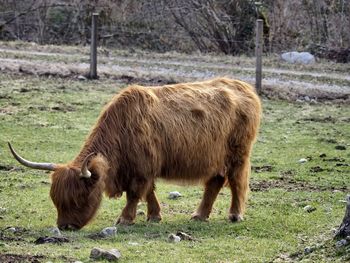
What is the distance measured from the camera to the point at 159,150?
31.7ft

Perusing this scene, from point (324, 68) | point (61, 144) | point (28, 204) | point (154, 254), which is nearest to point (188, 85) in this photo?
point (28, 204)

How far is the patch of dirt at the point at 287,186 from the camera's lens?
37.4 feet

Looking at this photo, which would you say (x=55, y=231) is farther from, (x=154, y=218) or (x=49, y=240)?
(x=154, y=218)

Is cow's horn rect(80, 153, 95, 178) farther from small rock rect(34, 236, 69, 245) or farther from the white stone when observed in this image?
the white stone

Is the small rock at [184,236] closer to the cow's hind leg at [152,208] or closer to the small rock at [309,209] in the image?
the cow's hind leg at [152,208]

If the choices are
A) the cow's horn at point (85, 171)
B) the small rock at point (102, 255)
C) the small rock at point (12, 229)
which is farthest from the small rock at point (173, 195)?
the small rock at point (102, 255)

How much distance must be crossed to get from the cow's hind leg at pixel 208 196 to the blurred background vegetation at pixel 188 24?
14.9 metres

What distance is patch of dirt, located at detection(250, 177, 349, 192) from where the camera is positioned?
11398 millimetres

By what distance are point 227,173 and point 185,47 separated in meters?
16.3

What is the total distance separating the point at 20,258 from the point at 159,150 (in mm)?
2663

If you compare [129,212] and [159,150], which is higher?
[159,150]

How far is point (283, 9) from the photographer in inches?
1050

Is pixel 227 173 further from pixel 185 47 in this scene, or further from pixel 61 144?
pixel 185 47

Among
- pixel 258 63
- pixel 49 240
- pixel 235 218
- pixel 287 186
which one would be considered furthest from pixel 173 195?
pixel 258 63
